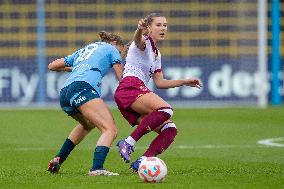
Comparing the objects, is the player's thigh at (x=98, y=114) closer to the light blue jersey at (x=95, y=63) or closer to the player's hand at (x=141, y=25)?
the light blue jersey at (x=95, y=63)

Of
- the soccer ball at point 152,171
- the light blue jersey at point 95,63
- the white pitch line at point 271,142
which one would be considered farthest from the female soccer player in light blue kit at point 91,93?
the white pitch line at point 271,142

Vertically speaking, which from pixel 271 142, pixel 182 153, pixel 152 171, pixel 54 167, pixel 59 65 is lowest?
pixel 271 142

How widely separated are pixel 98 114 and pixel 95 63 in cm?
60

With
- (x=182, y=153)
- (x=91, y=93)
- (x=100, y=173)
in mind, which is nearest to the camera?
(x=100, y=173)

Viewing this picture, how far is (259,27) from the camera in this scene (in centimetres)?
2512

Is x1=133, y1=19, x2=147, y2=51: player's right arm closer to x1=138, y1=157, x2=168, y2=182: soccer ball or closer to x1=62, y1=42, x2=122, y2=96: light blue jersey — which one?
x1=62, y1=42, x2=122, y2=96: light blue jersey

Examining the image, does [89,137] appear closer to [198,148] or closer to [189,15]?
[198,148]

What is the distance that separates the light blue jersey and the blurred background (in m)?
13.9

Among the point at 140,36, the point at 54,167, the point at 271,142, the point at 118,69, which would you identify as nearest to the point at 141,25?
the point at 140,36

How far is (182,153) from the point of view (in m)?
13.8

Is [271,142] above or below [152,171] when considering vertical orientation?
below

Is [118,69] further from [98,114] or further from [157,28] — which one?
[157,28]

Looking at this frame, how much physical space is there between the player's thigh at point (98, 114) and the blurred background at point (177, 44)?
14.2m

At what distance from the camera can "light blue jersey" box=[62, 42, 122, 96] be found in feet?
35.5
